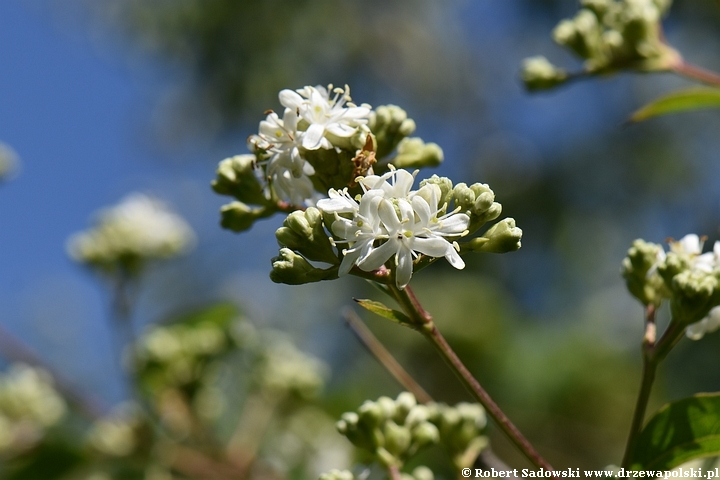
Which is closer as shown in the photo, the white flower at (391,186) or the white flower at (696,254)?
the white flower at (391,186)

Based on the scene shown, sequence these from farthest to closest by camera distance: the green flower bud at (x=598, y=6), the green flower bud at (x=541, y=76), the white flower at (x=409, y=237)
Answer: the green flower bud at (x=541, y=76)
the green flower bud at (x=598, y=6)
the white flower at (x=409, y=237)

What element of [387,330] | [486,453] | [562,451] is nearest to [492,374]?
[562,451]

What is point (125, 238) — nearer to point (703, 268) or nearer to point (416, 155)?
point (416, 155)

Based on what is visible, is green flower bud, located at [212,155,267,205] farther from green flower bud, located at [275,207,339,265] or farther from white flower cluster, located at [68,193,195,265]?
white flower cluster, located at [68,193,195,265]

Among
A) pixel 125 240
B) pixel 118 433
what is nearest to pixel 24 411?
pixel 118 433

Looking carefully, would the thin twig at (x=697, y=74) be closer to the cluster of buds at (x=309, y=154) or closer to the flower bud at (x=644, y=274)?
the flower bud at (x=644, y=274)

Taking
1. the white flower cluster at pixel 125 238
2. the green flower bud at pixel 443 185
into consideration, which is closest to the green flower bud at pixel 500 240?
the green flower bud at pixel 443 185

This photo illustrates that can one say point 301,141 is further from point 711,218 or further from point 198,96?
point 198,96
